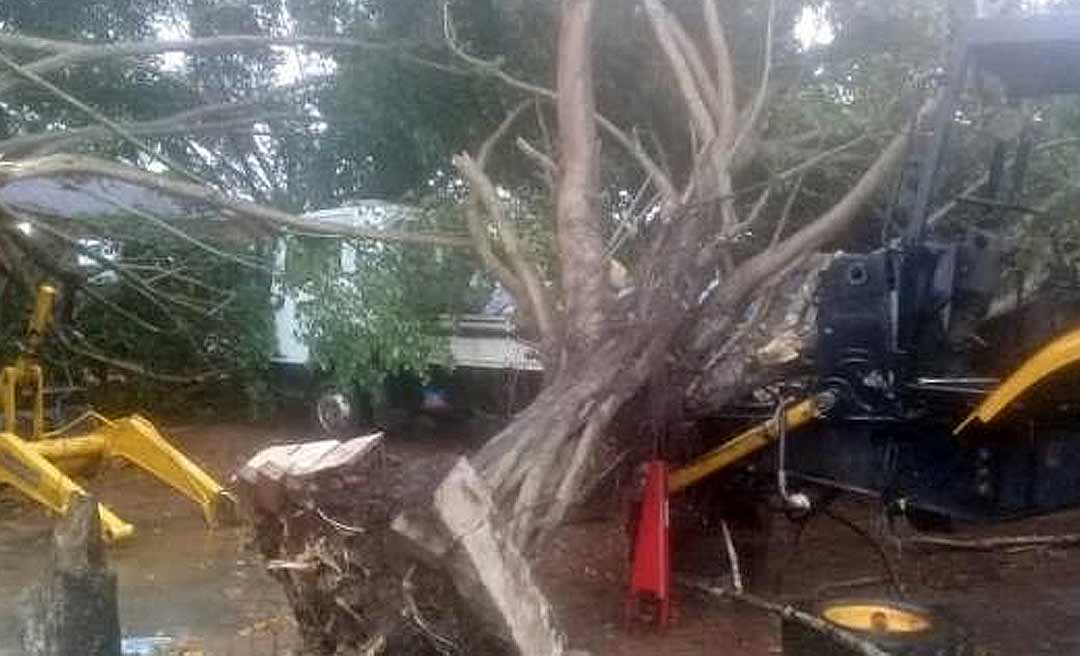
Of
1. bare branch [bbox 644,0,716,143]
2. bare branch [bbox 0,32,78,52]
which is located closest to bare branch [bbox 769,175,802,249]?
bare branch [bbox 644,0,716,143]

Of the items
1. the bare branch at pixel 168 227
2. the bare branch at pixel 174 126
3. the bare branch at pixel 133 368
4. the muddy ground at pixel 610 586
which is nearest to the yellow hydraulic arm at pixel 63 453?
the muddy ground at pixel 610 586

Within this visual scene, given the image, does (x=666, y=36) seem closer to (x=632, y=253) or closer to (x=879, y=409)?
(x=632, y=253)

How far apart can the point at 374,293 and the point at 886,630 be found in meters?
4.16

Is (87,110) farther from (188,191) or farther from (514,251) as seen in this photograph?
(514,251)

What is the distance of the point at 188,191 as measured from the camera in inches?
264

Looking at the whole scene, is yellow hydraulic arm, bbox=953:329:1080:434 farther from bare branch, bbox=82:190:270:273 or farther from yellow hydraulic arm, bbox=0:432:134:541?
bare branch, bbox=82:190:270:273

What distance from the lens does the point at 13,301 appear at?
10.5m

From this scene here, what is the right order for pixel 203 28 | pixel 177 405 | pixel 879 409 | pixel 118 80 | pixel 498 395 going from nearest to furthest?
pixel 879 409, pixel 118 80, pixel 203 28, pixel 498 395, pixel 177 405

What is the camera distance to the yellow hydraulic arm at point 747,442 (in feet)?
17.2

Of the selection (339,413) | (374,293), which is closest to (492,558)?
(374,293)

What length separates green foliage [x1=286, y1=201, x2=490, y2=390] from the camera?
767 centimetres

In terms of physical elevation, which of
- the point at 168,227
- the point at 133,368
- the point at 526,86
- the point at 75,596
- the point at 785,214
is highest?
the point at 526,86

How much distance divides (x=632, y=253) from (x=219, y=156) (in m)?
3.53

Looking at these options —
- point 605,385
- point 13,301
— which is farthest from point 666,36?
point 13,301
